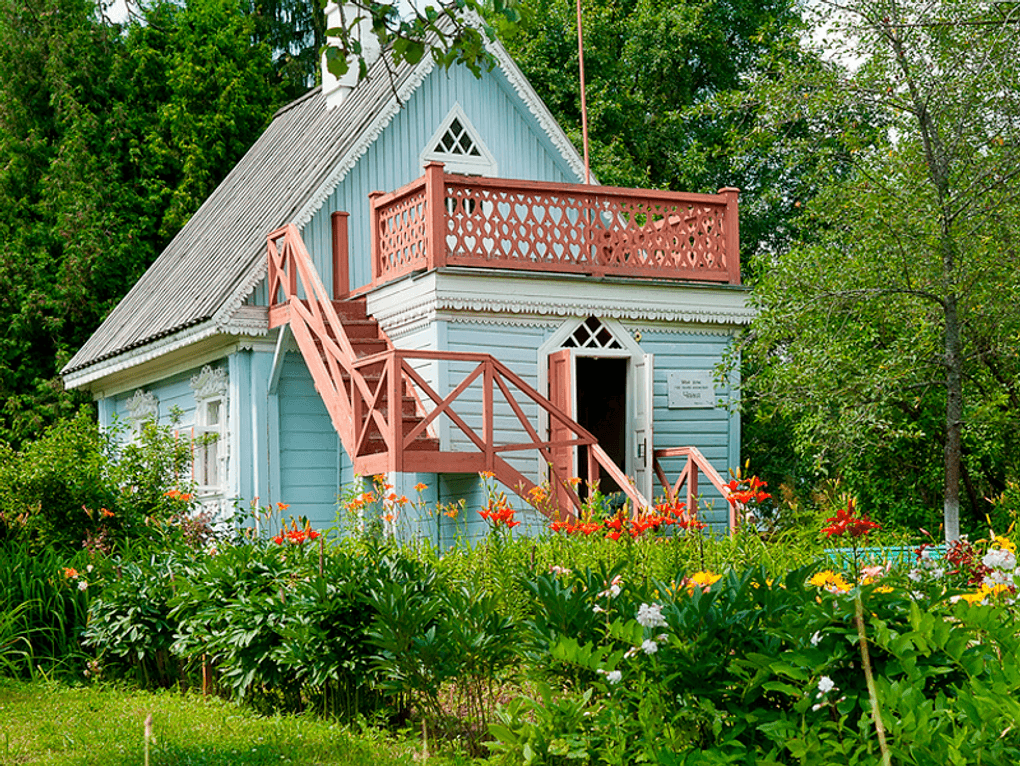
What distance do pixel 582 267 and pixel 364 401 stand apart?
3081 millimetres

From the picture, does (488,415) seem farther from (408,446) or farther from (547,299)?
(547,299)

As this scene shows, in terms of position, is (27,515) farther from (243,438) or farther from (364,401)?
(243,438)

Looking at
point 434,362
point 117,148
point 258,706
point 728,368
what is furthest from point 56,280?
point 258,706

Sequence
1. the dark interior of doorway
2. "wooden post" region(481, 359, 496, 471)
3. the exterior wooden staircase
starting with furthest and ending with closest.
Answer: the dark interior of doorway → "wooden post" region(481, 359, 496, 471) → the exterior wooden staircase

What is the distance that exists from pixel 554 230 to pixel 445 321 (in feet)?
5.89

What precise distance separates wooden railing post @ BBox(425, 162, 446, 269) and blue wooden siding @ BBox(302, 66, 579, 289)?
3.03 metres

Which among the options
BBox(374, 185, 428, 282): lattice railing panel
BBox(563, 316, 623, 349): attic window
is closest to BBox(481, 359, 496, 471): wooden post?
BBox(374, 185, 428, 282): lattice railing panel

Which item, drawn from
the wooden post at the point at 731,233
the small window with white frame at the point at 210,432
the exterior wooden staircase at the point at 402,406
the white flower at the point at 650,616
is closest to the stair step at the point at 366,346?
the exterior wooden staircase at the point at 402,406

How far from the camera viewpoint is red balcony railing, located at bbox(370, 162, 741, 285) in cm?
1375

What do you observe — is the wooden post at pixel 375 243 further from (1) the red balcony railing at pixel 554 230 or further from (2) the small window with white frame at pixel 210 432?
(2) the small window with white frame at pixel 210 432

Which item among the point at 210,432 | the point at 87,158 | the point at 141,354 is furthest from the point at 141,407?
the point at 87,158

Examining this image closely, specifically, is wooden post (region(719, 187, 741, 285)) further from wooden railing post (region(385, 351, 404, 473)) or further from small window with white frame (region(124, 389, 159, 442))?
small window with white frame (region(124, 389, 159, 442))

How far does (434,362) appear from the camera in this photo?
44.8 ft

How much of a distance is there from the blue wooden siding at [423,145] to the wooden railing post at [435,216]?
303cm
